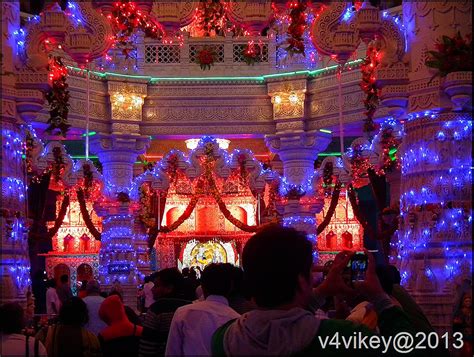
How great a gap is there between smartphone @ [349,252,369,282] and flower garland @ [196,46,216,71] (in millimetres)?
16931

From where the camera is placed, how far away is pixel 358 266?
3.85 meters

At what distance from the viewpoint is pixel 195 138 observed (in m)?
21.8

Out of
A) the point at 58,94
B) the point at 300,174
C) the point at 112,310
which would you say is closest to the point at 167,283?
the point at 112,310

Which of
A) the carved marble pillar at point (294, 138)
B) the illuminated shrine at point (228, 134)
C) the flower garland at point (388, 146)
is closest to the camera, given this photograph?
the illuminated shrine at point (228, 134)

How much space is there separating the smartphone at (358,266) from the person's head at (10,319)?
2500mm

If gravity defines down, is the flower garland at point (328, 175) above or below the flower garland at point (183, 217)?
above

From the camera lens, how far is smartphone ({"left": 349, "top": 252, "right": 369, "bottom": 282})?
12.5 feet

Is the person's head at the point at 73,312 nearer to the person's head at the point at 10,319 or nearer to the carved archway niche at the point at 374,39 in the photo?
the person's head at the point at 10,319

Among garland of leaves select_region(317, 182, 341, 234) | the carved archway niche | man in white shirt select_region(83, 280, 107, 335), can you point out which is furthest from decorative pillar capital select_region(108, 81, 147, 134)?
man in white shirt select_region(83, 280, 107, 335)

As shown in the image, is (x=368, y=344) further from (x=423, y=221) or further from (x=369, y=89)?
(x=369, y=89)

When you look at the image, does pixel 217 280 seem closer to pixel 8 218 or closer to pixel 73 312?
pixel 73 312

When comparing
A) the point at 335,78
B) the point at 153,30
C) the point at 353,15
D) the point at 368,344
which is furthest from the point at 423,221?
A: the point at 335,78

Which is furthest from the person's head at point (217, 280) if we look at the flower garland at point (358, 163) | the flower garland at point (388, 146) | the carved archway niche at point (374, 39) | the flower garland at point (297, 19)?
the flower garland at point (358, 163)

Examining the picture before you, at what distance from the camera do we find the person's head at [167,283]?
5922 millimetres
